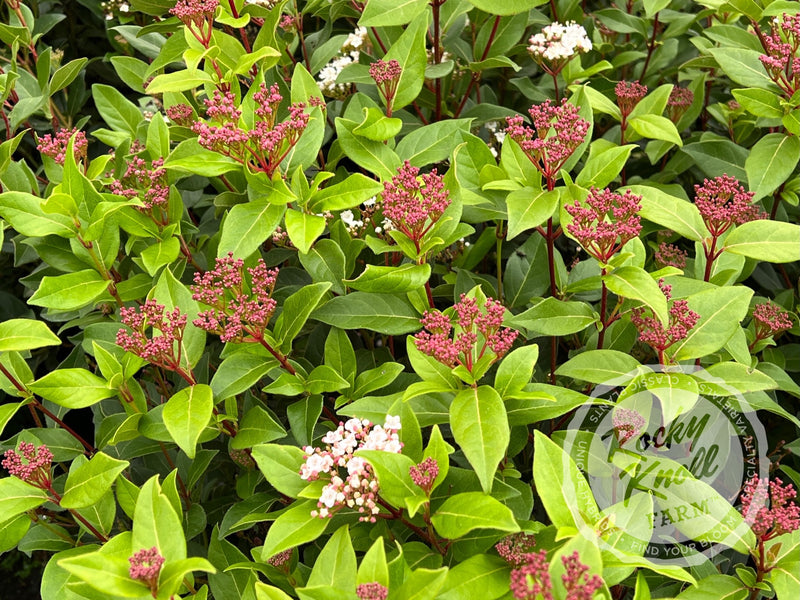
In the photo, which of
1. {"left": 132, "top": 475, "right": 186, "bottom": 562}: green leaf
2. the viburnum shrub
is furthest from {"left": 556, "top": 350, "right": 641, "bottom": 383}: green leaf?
{"left": 132, "top": 475, "right": 186, "bottom": 562}: green leaf

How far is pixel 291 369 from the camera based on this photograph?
215cm

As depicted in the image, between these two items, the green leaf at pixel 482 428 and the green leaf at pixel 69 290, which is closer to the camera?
the green leaf at pixel 482 428

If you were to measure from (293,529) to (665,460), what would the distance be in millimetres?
978

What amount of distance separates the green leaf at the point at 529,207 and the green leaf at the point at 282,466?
81 cm

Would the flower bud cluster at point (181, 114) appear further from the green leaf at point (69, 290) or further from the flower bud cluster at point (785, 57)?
the flower bud cluster at point (785, 57)

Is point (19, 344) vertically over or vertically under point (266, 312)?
under

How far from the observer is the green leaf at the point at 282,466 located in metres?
1.88

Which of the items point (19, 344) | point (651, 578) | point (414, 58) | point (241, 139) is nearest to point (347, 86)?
point (414, 58)

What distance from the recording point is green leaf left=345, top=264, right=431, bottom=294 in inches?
79.4

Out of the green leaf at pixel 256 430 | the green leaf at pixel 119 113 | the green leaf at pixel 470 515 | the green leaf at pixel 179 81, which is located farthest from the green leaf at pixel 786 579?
the green leaf at pixel 119 113

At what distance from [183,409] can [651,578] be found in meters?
1.36

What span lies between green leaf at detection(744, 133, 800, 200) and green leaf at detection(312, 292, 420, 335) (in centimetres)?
124

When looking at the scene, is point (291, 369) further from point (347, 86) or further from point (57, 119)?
point (57, 119)

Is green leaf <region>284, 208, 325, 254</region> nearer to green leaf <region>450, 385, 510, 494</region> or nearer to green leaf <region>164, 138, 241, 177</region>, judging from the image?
green leaf <region>164, 138, 241, 177</region>
